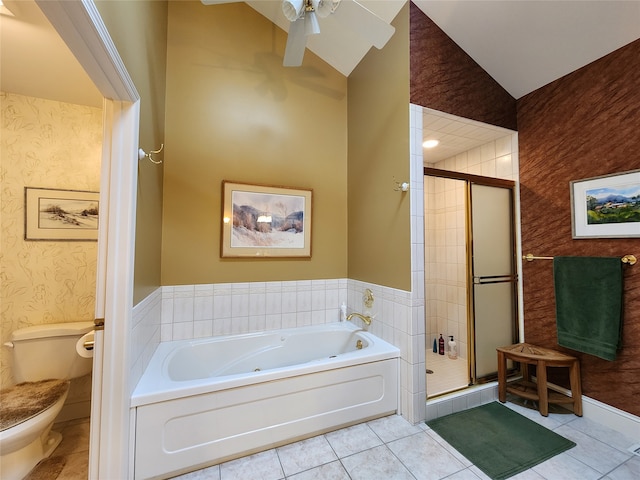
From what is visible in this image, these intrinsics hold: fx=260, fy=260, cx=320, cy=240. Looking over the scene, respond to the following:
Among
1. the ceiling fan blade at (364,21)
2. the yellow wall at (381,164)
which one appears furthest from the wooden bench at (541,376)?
the ceiling fan blade at (364,21)

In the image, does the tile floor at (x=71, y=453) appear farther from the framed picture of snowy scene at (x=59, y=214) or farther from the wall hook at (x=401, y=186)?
the wall hook at (x=401, y=186)

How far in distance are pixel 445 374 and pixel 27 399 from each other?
10.6ft

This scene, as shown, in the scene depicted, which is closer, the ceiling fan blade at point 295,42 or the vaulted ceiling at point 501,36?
the vaulted ceiling at point 501,36

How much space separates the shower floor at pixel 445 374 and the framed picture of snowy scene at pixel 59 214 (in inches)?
122

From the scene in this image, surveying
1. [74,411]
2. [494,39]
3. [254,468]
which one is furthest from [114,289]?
[494,39]

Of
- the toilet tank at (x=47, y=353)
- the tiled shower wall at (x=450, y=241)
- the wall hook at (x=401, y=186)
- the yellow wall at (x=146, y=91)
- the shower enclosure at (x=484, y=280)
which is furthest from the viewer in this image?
the tiled shower wall at (x=450, y=241)

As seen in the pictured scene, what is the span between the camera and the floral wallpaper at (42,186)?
1.86m

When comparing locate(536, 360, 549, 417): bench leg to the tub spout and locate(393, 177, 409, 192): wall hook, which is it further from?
locate(393, 177, 409, 192): wall hook

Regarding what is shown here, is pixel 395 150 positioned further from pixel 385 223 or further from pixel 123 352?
pixel 123 352

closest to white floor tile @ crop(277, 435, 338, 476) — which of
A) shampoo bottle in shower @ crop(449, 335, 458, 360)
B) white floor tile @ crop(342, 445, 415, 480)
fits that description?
white floor tile @ crop(342, 445, 415, 480)

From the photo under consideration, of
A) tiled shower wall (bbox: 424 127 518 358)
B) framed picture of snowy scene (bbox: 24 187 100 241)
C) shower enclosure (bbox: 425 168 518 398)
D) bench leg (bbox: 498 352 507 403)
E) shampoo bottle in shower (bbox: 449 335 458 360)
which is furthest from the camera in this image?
shampoo bottle in shower (bbox: 449 335 458 360)

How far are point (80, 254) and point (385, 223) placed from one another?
8.20 feet

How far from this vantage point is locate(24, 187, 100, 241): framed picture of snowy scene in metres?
1.92

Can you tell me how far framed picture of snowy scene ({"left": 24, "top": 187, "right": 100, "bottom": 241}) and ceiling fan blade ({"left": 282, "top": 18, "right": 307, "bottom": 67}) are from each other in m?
1.88
